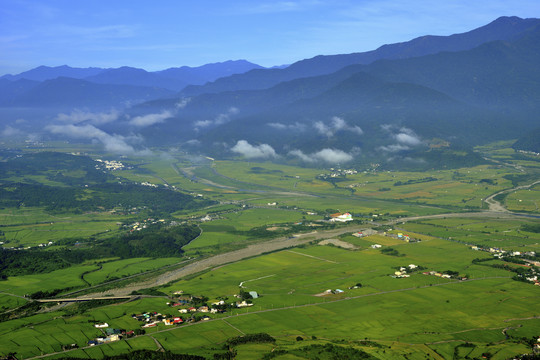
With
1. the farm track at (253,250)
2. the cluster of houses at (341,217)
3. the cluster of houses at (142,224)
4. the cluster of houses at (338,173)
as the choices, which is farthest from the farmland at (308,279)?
the cluster of houses at (338,173)

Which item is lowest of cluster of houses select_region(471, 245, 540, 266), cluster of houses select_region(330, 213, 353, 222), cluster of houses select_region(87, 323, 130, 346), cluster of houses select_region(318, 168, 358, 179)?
cluster of houses select_region(471, 245, 540, 266)

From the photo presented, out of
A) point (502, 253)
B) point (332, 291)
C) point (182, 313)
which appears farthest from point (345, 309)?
point (502, 253)

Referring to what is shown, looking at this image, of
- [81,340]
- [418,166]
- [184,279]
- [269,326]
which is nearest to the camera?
[81,340]

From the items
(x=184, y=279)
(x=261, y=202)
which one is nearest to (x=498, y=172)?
(x=261, y=202)

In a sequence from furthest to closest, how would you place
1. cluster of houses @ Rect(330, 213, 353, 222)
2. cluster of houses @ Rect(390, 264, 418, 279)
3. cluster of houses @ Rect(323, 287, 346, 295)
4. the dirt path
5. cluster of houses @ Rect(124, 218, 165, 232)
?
1. the dirt path
2. cluster of houses @ Rect(330, 213, 353, 222)
3. cluster of houses @ Rect(124, 218, 165, 232)
4. cluster of houses @ Rect(390, 264, 418, 279)
5. cluster of houses @ Rect(323, 287, 346, 295)

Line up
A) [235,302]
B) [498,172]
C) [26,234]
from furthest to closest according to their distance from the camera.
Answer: [498,172] → [26,234] → [235,302]

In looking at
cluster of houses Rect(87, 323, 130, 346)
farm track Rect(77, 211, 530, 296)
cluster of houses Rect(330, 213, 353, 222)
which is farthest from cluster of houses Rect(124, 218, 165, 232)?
cluster of houses Rect(87, 323, 130, 346)

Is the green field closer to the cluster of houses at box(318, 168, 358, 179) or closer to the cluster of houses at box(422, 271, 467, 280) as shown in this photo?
the cluster of houses at box(422, 271, 467, 280)

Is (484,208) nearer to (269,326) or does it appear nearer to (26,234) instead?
(269,326)

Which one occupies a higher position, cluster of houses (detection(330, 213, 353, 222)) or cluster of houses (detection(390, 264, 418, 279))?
cluster of houses (detection(330, 213, 353, 222))
